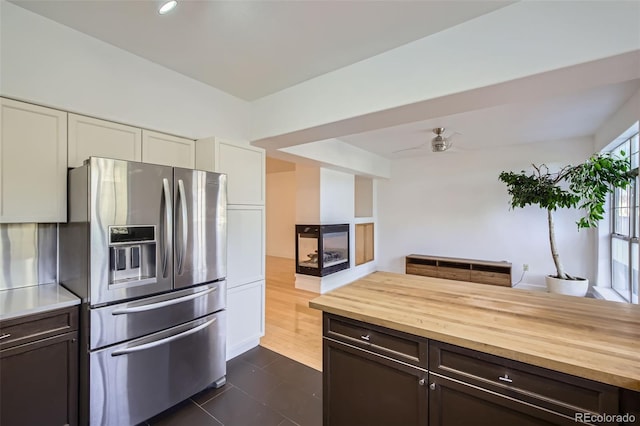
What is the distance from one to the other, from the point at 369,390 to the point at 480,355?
0.62 m

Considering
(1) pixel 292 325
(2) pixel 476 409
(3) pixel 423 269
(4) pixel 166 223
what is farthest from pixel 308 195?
(2) pixel 476 409

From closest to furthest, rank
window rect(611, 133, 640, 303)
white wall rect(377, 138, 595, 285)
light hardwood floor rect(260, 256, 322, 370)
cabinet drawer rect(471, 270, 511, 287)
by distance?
light hardwood floor rect(260, 256, 322, 370) → window rect(611, 133, 640, 303) → white wall rect(377, 138, 595, 285) → cabinet drawer rect(471, 270, 511, 287)

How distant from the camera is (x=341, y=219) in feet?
17.8

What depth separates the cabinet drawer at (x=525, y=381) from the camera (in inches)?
37.8

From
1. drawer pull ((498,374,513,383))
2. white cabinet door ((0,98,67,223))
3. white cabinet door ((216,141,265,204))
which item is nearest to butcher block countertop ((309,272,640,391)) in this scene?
drawer pull ((498,374,513,383))

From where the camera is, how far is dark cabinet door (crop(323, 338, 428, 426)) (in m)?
1.32

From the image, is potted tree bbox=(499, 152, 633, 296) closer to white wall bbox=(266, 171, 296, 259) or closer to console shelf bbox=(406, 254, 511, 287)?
console shelf bbox=(406, 254, 511, 287)

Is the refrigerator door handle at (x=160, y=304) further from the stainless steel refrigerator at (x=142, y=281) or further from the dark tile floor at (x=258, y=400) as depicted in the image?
the dark tile floor at (x=258, y=400)

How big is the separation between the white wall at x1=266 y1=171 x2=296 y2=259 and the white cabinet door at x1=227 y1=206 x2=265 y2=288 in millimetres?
Answer: 5124

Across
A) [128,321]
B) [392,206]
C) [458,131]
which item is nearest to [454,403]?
[128,321]

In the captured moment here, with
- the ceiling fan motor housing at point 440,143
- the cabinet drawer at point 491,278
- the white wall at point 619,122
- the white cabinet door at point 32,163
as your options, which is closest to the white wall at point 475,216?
the cabinet drawer at point 491,278

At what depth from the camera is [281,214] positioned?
844 cm

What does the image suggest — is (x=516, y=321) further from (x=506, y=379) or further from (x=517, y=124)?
(x=517, y=124)

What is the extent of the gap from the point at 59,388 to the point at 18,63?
6.51 feet
